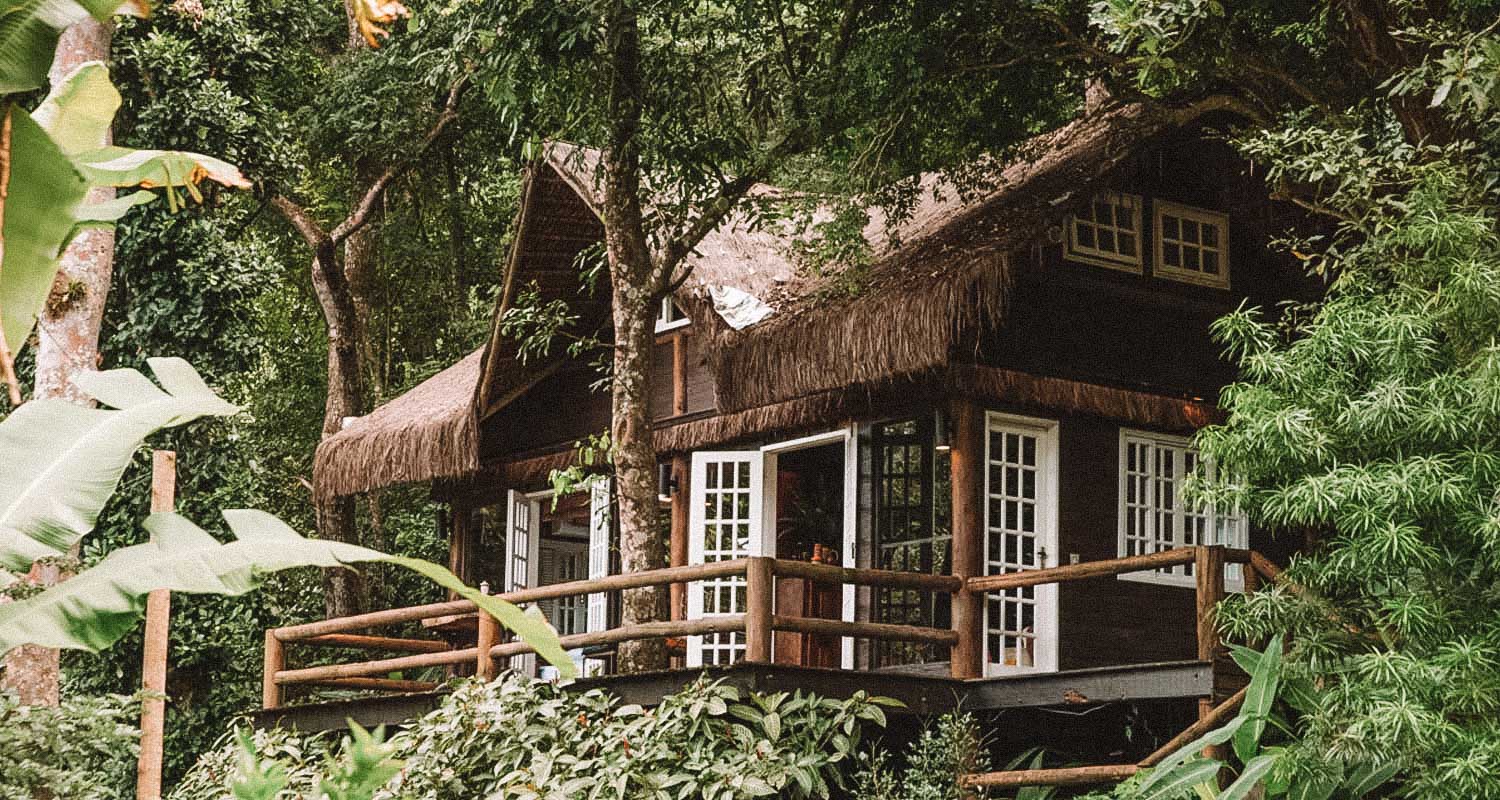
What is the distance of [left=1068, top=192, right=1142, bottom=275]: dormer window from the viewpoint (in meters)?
12.5

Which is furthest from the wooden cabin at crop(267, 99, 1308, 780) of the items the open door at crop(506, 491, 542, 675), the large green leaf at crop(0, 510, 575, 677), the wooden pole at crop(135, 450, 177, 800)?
the large green leaf at crop(0, 510, 575, 677)

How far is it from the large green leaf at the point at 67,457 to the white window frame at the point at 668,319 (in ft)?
33.9

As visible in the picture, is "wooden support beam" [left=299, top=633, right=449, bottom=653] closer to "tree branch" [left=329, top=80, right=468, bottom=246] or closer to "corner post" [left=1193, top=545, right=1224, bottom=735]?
"tree branch" [left=329, top=80, right=468, bottom=246]

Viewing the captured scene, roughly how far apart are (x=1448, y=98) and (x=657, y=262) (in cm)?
521

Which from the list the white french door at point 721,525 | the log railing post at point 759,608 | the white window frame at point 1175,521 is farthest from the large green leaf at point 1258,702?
the white french door at point 721,525

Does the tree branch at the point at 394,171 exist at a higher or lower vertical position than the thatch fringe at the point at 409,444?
higher

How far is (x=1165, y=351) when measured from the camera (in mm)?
12875

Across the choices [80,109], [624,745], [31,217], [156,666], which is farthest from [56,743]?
[31,217]

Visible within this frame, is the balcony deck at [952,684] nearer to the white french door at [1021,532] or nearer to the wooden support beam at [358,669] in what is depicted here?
the white french door at [1021,532]

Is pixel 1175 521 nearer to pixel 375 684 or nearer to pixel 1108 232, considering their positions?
pixel 1108 232

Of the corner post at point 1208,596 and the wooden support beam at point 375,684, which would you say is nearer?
the corner post at point 1208,596

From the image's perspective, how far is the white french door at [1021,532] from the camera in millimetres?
11898

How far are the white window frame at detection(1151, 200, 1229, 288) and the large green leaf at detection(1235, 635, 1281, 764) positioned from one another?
15.1 feet

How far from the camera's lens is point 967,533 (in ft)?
Result: 37.6
